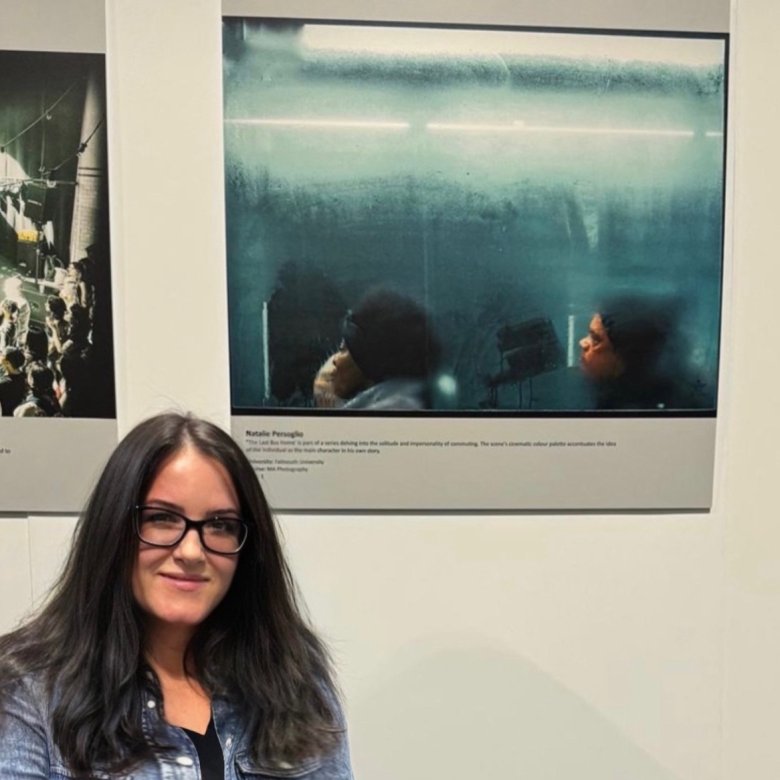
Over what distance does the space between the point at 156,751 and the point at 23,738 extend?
0.48 feet

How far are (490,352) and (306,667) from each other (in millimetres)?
602

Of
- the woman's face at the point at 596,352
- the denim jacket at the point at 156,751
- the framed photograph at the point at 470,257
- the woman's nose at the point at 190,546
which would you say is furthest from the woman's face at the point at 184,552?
the woman's face at the point at 596,352

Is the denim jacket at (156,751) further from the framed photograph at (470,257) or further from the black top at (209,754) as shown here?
the framed photograph at (470,257)

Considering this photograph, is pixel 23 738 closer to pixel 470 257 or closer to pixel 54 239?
pixel 54 239

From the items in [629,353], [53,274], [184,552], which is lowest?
[184,552]

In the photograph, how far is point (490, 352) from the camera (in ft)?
3.87

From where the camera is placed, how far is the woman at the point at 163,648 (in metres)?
0.76

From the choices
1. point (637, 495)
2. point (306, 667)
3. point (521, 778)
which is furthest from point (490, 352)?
point (521, 778)

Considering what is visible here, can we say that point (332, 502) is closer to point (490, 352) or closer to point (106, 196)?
point (490, 352)

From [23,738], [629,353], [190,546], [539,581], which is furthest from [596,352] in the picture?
[23,738]

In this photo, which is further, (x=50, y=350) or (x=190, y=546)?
(x=50, y=350)

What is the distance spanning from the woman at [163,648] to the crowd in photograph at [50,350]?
392 mm

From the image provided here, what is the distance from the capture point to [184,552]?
0.80 metres

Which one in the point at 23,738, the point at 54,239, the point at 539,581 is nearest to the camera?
the point at 23,738
